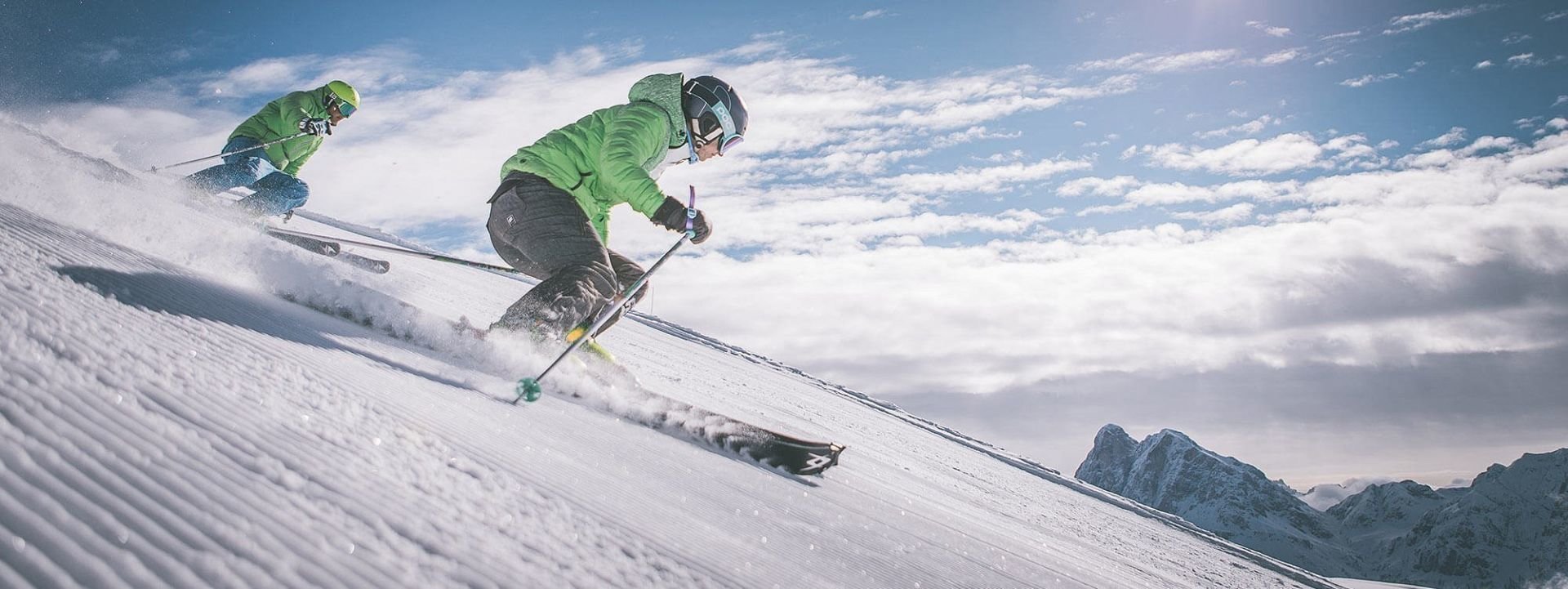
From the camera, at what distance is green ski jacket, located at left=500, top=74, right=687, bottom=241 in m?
4.54

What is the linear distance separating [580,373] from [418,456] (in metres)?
2.53

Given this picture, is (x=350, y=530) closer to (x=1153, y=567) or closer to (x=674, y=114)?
(x=674, y=114)

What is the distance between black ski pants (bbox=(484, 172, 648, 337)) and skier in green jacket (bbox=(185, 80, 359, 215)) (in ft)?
15.7

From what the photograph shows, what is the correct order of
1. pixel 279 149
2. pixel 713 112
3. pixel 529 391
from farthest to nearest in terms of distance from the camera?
1. pixel 279 149
2. pixel 713 112
3. pixel 529 391

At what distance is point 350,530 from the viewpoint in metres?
1.20

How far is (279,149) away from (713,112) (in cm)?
628

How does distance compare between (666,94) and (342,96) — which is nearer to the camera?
(666,94)

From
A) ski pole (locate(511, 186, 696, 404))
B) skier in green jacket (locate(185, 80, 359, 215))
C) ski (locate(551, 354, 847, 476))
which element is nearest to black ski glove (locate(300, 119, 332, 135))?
skier in green jacket (locate(185, 80, 359, 215))

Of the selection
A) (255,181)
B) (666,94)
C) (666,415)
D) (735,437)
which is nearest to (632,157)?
(666,94)

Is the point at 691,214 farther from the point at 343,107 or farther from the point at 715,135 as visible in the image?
the point at 343,107

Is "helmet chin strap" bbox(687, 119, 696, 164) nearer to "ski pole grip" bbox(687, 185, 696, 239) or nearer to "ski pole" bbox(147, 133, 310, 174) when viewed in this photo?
"ski pole grip" bbox(687, 185, 696, 239)

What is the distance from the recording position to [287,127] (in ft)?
28.7

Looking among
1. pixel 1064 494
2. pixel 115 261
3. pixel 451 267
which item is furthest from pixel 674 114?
pixel 1064 494

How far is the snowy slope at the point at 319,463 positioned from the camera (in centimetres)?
105
